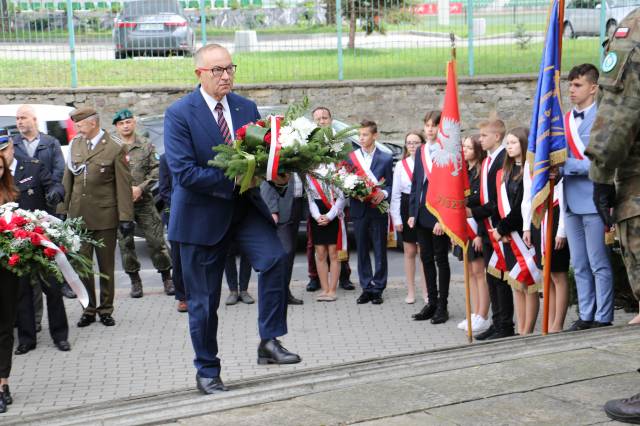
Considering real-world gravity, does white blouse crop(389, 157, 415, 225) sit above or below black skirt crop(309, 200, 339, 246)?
above

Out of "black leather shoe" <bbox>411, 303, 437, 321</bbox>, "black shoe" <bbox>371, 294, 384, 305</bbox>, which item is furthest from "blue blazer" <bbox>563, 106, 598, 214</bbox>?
"black shoe" <bbox>371, 294, 384, 305</bbox>

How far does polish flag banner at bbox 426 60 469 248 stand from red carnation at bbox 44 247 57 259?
10.1 feet

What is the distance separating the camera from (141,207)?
11648 millimetres

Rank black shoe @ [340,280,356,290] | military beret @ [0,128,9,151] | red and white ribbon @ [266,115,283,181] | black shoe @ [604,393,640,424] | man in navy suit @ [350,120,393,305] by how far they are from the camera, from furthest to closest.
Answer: black shoe @ [340,280,356,290], man in navy suit @ [350,120,393,305], military beret @ [0,128,9,151], red and white ribbon @ [266,115,283,181], black shoe @ [604,393,640,424]

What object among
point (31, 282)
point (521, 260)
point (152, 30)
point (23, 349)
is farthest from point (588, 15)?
point (31, 282)

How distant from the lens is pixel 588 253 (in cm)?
841

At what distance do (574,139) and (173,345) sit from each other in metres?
3.85

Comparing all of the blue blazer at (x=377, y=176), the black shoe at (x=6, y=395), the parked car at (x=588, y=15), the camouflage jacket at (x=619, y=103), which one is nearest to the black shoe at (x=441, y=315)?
the blue blazer at (x=377, y=176)

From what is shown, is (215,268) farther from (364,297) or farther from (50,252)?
(364,297)

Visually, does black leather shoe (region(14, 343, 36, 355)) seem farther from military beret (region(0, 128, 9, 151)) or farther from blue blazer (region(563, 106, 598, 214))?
blue blazer (region(563, 106, 598, 214))

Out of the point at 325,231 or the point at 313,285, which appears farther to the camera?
the point at 313,285

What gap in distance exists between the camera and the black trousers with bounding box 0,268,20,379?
24.5ft

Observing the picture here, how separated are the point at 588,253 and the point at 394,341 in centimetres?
192

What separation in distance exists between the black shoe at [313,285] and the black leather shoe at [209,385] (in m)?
5.28
